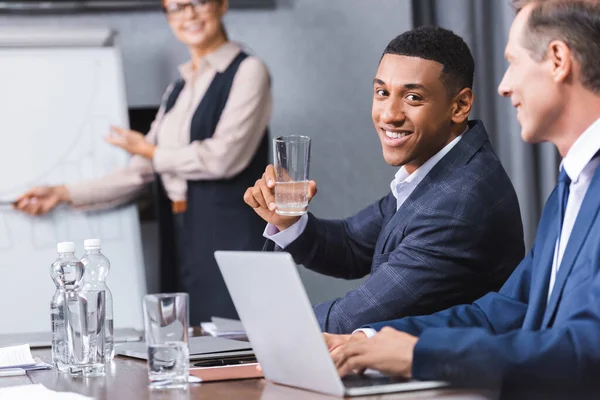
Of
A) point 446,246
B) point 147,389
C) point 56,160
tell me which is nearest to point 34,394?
Result: point 147,389

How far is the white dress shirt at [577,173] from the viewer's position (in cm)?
117

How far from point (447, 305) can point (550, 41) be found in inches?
22.5

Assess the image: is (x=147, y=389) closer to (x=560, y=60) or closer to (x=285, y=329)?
(x=285, y=329)

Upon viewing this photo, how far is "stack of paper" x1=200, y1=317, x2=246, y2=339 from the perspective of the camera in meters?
1.84

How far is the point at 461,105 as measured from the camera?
1.74 m

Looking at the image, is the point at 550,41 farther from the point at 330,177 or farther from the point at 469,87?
the point at 330,177

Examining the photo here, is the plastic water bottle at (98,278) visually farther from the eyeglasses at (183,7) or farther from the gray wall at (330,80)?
the gray wall at (330,80)

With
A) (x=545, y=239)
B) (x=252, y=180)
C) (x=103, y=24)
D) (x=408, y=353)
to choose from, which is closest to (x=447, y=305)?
(x=545, y=239)

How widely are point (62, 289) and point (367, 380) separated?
56 centimetres

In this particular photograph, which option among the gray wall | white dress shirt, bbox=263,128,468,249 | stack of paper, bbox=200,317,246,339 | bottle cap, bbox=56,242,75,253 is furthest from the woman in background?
bottle cap, bbox=56,242,75,253

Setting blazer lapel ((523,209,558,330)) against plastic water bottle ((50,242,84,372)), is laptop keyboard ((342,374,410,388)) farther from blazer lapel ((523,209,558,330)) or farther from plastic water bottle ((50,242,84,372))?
plastic water bottle ((50,242,84,372))

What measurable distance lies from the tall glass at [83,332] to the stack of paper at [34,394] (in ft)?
0.33

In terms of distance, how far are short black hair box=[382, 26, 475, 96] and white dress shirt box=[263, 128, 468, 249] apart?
11cm

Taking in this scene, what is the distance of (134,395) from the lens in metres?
1.12
